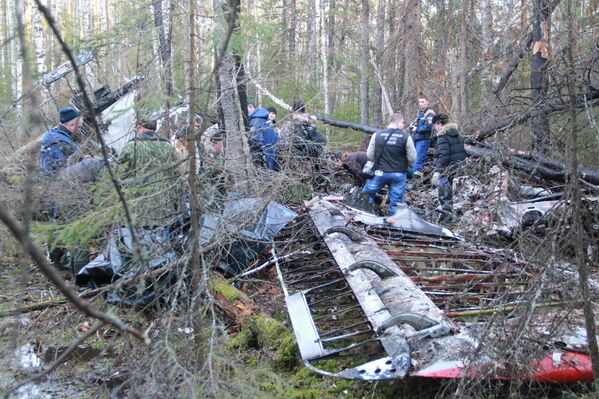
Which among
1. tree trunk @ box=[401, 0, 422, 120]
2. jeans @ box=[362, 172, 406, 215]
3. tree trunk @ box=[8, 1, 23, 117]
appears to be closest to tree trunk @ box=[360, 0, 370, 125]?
tree trunk @ box=[401, 0, 422, 120]

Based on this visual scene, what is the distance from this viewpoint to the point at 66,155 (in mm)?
4672

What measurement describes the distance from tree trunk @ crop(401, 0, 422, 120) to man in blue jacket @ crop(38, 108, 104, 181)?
1123 cm

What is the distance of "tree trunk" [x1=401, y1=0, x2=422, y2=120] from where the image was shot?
14922 mm

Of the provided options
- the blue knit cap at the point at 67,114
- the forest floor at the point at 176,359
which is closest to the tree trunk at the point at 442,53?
the forest floor at the point at 176,359

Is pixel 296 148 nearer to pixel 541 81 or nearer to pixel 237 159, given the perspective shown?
pixel 237 159

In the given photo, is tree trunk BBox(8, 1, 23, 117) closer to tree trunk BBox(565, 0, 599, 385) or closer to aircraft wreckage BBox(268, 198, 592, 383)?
aircraft wreckage BBox(268, 198, 592, 383)

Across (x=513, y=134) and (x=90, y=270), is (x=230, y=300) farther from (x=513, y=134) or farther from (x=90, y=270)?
(x=513, y=134)

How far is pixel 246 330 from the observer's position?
4.82 meters

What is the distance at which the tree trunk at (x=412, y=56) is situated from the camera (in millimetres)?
14922

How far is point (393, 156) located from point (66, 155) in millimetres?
5681

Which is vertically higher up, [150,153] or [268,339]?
[150,153]

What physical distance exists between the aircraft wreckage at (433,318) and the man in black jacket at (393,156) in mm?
2710

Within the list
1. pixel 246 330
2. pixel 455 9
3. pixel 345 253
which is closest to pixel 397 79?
pixel 455 9

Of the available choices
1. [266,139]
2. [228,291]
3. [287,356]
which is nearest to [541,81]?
[287,356]
